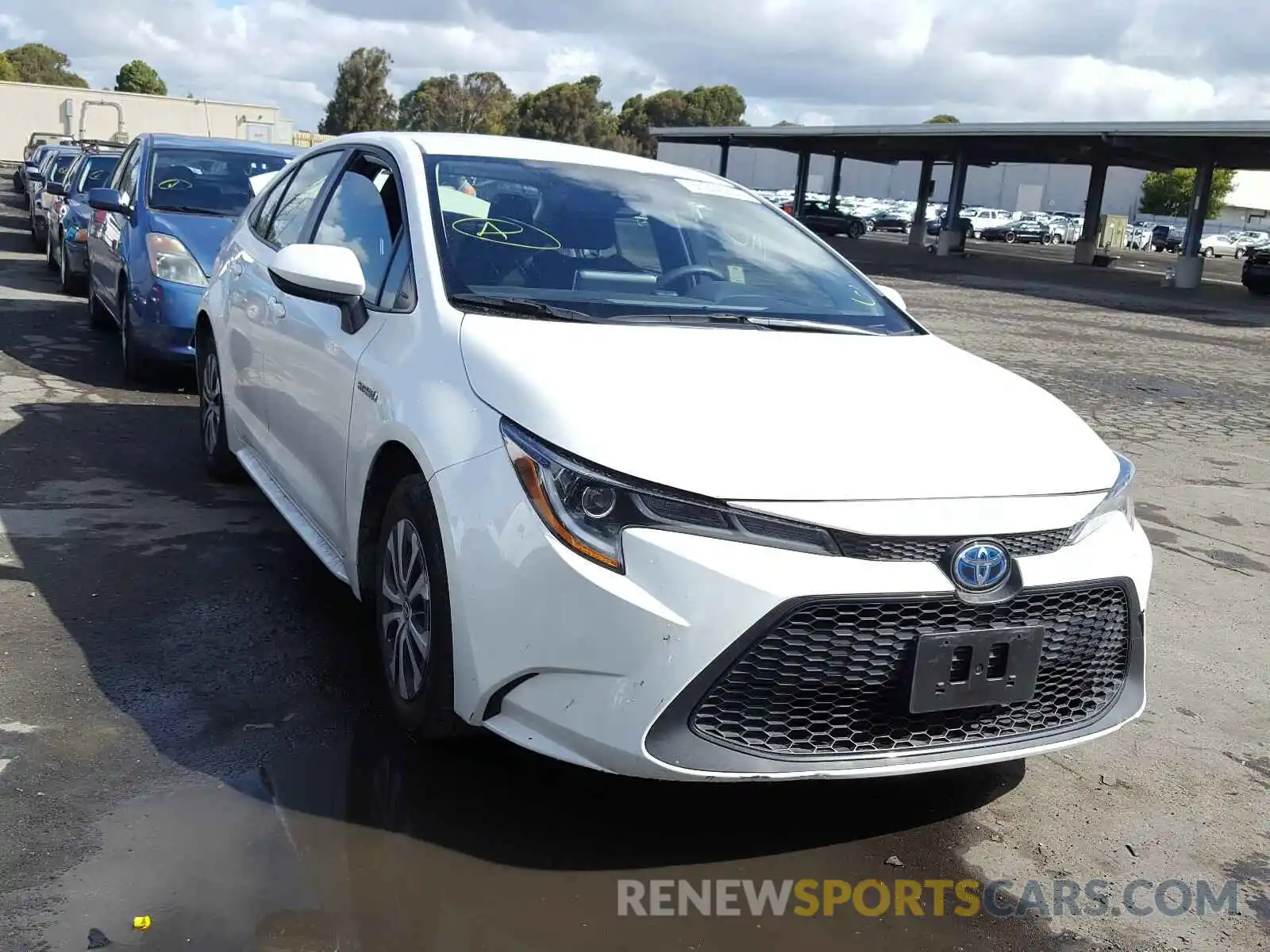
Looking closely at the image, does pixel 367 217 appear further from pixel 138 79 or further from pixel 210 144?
pixel 138 79

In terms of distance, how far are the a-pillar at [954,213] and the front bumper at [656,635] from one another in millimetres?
44041

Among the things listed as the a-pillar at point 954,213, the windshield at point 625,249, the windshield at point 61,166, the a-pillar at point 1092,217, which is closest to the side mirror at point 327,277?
the windshield at point 625,249

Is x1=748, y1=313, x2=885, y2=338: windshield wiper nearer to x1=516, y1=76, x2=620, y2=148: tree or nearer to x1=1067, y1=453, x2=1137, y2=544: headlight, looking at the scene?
x1=1067, y1=453, x2=1137, y2=544: headlight

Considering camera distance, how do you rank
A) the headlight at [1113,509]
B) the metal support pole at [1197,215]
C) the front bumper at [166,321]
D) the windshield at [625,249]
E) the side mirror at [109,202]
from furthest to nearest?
the metal support pole at [1197,215]
the side mirror at [109,202]
the front bumper at [166,321]
the windshield at [625,249]
the headlight at [1113,509]

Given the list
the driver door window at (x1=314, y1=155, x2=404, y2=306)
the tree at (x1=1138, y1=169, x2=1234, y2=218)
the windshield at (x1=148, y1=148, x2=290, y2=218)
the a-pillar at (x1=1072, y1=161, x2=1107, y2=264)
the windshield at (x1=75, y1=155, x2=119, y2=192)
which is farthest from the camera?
the tree at (x1=1138, y1=169, x2=1234, y2=218)

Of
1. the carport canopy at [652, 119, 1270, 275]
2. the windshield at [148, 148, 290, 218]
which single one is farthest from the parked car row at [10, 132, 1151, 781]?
the carport canopy at [652, 119, 1270, 275]

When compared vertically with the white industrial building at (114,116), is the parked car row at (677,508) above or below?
A: below

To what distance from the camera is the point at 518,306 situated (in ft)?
11.9

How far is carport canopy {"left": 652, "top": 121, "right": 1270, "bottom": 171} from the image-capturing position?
3494cm

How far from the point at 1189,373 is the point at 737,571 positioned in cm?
1363

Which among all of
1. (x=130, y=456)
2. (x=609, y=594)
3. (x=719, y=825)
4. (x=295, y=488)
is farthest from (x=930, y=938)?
(x=130, y=456)

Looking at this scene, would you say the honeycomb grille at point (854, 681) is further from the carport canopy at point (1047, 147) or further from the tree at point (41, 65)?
the tree at point (41, 65)

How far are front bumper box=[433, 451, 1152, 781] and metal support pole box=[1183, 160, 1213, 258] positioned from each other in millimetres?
35193

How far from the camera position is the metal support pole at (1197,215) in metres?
34.7
